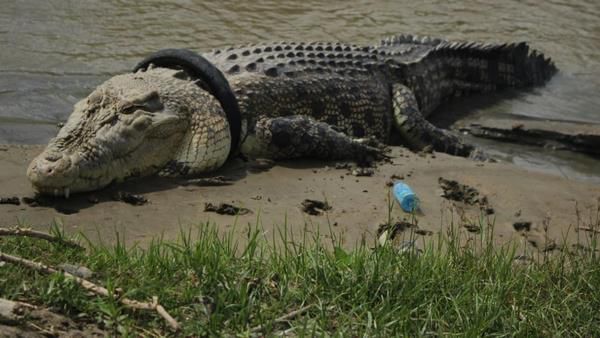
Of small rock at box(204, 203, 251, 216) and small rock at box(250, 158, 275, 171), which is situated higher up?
small rock at box(204, 203, 251, 216)

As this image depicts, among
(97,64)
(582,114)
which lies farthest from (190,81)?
(582,114)

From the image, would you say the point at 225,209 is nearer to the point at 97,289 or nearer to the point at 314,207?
the point at 314,207

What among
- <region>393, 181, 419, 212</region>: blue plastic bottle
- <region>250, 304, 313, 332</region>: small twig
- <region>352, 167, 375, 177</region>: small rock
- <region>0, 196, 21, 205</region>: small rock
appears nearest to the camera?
<region>250, 304, 313, 332</region>: small twig

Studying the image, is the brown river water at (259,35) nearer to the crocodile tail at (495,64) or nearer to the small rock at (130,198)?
the crocodile tail at (495,64)

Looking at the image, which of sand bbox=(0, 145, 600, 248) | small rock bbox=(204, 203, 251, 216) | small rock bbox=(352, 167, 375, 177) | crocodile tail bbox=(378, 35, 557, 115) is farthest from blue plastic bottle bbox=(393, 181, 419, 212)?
crocodile tail bbox=(378, 35, 557, 115)

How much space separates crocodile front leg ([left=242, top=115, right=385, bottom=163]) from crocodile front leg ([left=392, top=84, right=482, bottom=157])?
107 cm

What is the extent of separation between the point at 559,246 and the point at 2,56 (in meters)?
5.82

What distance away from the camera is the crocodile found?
5770 mm

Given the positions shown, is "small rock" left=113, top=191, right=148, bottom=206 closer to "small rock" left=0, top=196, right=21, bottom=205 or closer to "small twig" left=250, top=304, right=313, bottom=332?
"small rock" left=0, top=196, right=21, bottom=205

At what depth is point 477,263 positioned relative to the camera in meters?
4.18

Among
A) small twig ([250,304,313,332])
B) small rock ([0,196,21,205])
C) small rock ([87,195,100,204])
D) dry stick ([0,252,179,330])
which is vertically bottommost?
small rock ([87,195,100,204])

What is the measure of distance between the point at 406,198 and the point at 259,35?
4979 millimetres

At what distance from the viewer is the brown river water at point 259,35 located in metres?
7.84

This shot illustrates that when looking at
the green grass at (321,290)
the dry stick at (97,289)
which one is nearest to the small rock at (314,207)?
the green grass at (321,290)
